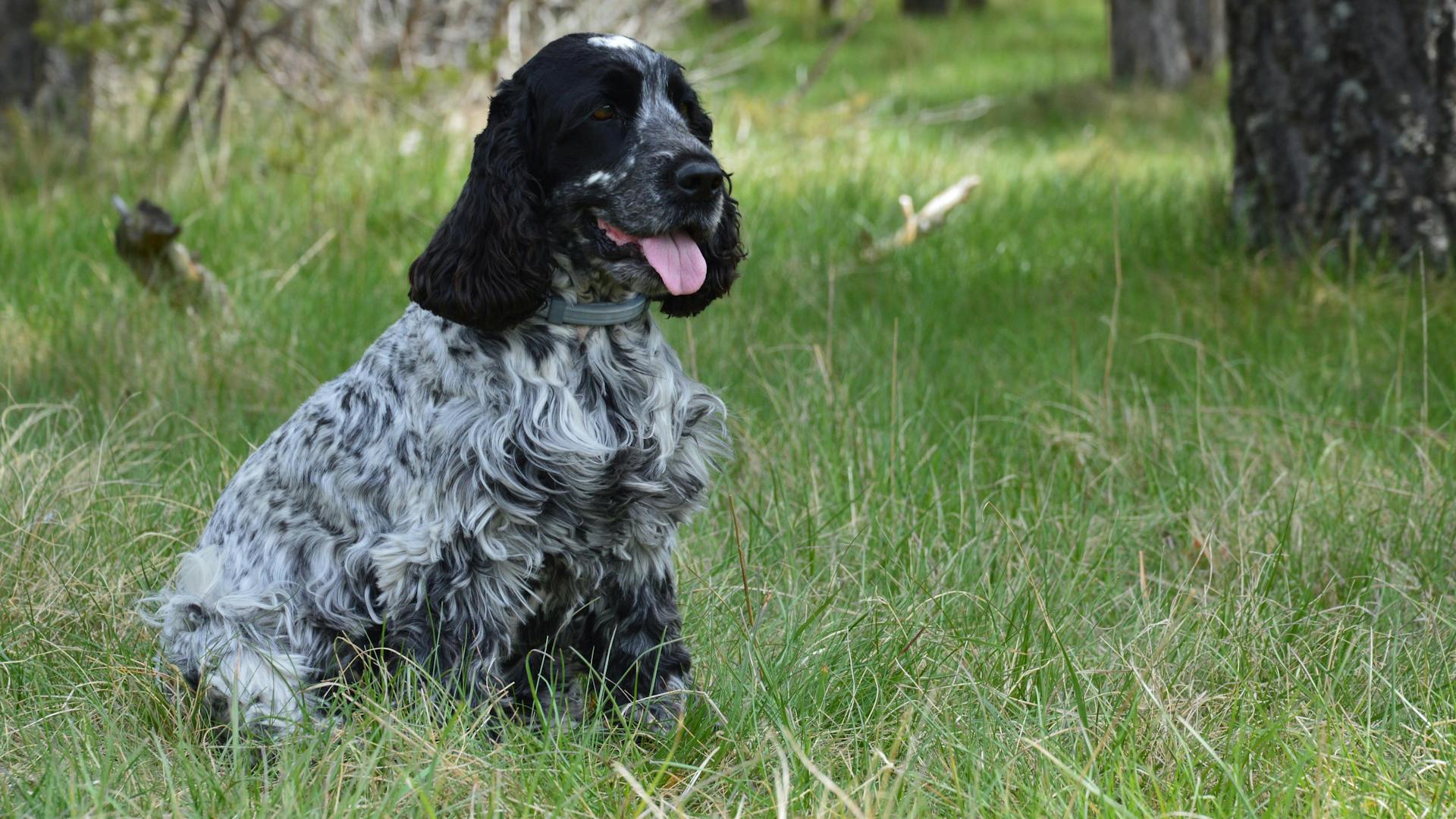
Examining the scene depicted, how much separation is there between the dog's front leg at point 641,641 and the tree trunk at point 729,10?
70.5 ft

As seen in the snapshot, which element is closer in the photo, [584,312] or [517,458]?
[517,458]

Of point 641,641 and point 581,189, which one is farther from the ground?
point 581,189

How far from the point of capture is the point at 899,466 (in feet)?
13.9

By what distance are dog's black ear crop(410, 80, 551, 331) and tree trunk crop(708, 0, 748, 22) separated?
69.8 feet

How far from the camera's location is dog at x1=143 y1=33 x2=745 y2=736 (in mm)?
2844

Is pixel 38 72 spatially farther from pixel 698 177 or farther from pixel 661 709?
pixel 661 709

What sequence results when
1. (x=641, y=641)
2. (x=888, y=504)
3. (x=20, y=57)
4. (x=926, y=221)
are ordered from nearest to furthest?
1. (x=641, y=641)
2. (x=888, y=504)
3. (x=926, y=221)
4. (x=20, y=57)

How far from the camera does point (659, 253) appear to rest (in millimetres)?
2949

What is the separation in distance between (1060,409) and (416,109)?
4.56 meters

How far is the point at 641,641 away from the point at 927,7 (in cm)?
2302

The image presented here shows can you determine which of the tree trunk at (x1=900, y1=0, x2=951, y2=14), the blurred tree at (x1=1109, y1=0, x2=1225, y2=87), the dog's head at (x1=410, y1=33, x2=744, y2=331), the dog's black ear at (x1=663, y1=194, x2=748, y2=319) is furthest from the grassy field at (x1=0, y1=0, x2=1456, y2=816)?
the tree trunk at (x1=900, y1=0, x2=951, y2=14)

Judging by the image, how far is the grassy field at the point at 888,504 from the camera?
2.63m

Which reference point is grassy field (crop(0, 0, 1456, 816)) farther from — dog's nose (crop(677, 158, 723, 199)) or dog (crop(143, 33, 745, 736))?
dog's nose (crop(677, 158, 723, 199))

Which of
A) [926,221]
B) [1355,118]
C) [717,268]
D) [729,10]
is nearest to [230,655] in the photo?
[717,268]
